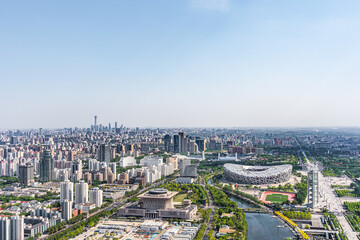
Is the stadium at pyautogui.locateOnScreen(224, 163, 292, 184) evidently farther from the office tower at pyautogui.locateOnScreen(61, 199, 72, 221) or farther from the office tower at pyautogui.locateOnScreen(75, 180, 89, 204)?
the office tower at pyautogui.locateOnScreen(61, 199, 72, 221)

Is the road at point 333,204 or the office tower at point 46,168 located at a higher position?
the office tower at point 46,168

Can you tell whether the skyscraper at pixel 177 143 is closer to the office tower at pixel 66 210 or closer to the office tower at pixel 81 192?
the office tower at pixel 81 192

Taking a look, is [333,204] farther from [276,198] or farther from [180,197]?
[180,197]

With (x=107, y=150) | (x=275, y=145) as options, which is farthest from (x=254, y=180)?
(x=275, y=145)

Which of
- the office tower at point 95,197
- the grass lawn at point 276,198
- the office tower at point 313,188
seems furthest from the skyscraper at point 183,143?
the office tower at point 313,188

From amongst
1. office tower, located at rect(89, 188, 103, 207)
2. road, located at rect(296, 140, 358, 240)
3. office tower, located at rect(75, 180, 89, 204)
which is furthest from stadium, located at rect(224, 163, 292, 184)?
office tower, located at rect(75, 180, 89, 204)
